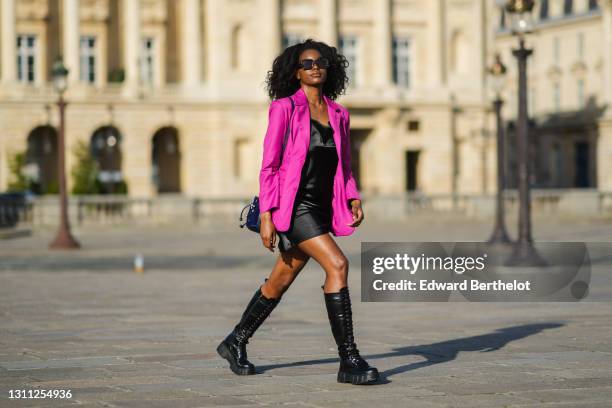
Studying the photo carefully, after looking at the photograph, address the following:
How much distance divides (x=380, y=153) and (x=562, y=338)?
6338 centimetres

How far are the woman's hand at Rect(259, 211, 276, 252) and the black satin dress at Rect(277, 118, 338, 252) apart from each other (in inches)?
4.3

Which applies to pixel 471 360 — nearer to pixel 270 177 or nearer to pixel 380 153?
pixel 270 177

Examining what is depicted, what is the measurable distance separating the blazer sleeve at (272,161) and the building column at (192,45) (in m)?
64.2

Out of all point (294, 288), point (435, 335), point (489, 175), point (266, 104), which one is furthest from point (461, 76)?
point (435, 335)

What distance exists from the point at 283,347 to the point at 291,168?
3.17m

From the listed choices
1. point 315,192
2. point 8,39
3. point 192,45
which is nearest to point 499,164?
point 315,192

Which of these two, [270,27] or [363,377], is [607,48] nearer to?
[270,27]

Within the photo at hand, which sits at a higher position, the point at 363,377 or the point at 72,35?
the point at 72,35

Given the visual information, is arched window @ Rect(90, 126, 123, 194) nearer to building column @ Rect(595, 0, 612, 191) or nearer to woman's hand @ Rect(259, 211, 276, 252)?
building column @ Rect(595, 0, 612, 191)

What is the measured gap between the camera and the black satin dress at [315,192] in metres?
10.5

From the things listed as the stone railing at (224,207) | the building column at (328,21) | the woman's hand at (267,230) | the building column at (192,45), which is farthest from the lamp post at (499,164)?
the building column at (328,21)

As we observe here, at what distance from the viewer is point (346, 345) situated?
1044 cm

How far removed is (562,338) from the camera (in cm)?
1375

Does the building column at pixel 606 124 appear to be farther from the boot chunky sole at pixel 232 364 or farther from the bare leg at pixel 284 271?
the bare leg at pixel 284 271
